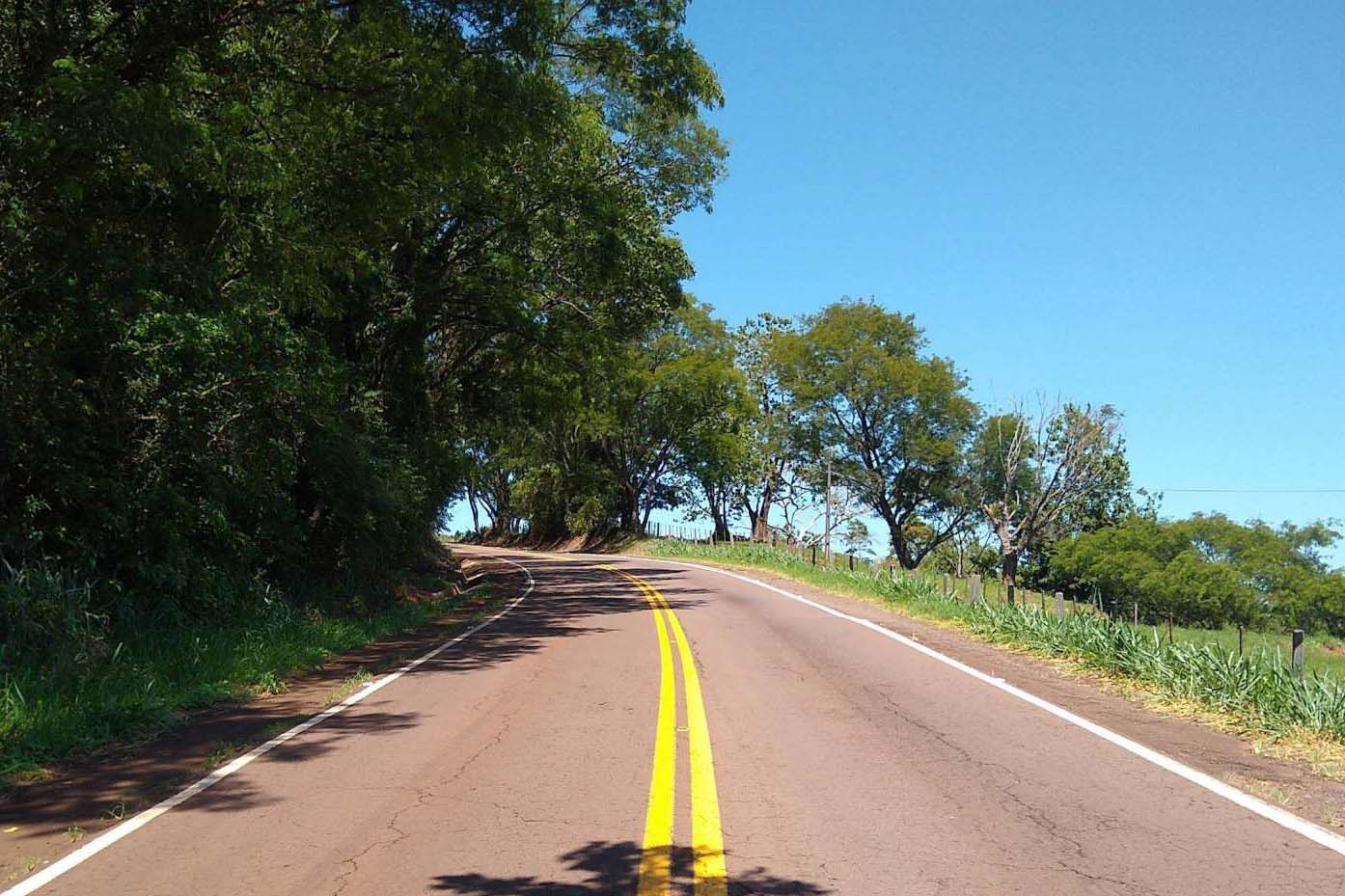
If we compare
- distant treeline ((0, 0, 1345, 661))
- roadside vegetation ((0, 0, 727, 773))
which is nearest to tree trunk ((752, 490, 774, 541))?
distant treeline ((0, 0, 1345, 661))

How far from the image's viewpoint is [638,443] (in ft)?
193

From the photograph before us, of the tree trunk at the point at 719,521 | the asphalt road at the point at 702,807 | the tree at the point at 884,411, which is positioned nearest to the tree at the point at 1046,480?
the tree at the point at 884,411

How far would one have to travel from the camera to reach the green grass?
719 centimetres

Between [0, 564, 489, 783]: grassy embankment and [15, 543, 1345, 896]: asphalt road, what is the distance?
1.51 m

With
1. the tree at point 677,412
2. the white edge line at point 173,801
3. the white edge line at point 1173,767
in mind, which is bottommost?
the white edge line at point 173,801

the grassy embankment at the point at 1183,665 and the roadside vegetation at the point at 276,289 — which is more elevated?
the roadside vegetation at the point at 276,289

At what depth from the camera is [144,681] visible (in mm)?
9039

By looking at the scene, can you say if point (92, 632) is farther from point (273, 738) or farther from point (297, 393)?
point (297, 393)

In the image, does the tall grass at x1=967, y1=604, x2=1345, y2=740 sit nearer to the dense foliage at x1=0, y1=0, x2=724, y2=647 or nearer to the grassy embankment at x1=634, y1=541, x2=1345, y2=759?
the grassy embankment at x1=634, y1=541, x2=1345, y2=759

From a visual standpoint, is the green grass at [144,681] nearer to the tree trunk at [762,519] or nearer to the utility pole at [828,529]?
the utility pole at [828,529]

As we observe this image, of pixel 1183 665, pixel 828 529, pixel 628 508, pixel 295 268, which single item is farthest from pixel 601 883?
pixel 628 508

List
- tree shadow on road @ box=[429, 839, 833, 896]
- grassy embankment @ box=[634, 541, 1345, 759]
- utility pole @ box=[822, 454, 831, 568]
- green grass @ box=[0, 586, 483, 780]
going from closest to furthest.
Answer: tree shadow on road @ box=[429, 839, 833, 896] → green grass @ box=[0, 586, 483, 780] → grassy embankment @ box=[634, 541, 1345, 759] → utility pole @ box=[822, 454, 831, 568]

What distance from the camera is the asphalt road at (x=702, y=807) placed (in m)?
4.61

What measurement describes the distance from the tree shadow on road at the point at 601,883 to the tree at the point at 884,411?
47.9m
